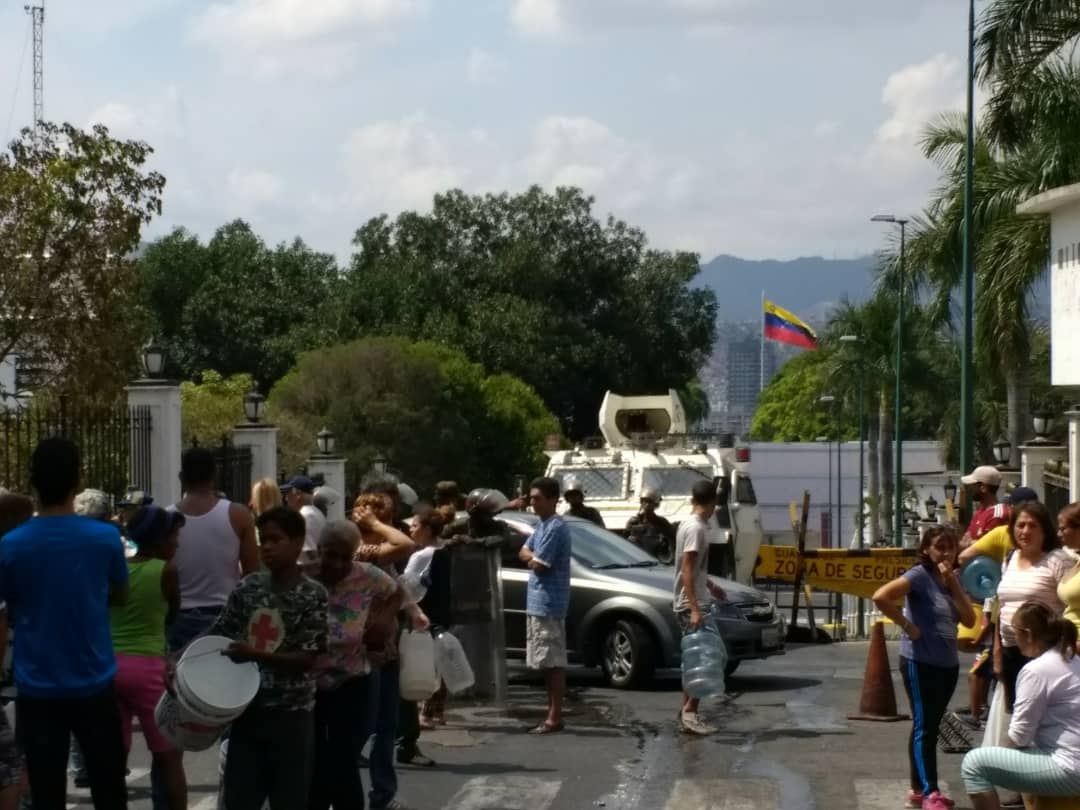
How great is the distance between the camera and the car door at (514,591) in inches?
635

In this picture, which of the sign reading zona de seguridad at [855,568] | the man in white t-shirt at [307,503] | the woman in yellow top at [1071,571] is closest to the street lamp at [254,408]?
the sign reading zona de seguridad at [855,568]

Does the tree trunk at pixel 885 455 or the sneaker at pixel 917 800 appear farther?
the tree trunk at pixel 885 455

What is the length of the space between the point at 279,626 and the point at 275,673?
181 mm

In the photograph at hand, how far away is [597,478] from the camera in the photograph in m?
26.5

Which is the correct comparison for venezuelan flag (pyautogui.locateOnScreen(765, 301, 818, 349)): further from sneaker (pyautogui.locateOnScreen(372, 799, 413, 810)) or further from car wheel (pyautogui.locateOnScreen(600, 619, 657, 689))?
sneaker (pyautogui.locateOnScreen(372, 799, 413, 810))

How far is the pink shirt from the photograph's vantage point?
9.20 meters

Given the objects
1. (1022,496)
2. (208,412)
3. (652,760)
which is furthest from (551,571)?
(208,412)

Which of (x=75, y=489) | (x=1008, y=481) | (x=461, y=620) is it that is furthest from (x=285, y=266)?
(x=75, y=489)

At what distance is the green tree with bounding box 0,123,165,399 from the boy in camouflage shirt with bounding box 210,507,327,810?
18.0m

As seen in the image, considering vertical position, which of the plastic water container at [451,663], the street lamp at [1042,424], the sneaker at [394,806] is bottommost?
the sneaker at [394,806]

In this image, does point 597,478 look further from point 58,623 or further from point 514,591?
point 58,623

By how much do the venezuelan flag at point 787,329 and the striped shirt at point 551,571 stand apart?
49918 mm

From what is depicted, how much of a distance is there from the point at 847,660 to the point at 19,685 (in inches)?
540

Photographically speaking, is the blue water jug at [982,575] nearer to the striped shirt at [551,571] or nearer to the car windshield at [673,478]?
the striped shirt at [551,571]
